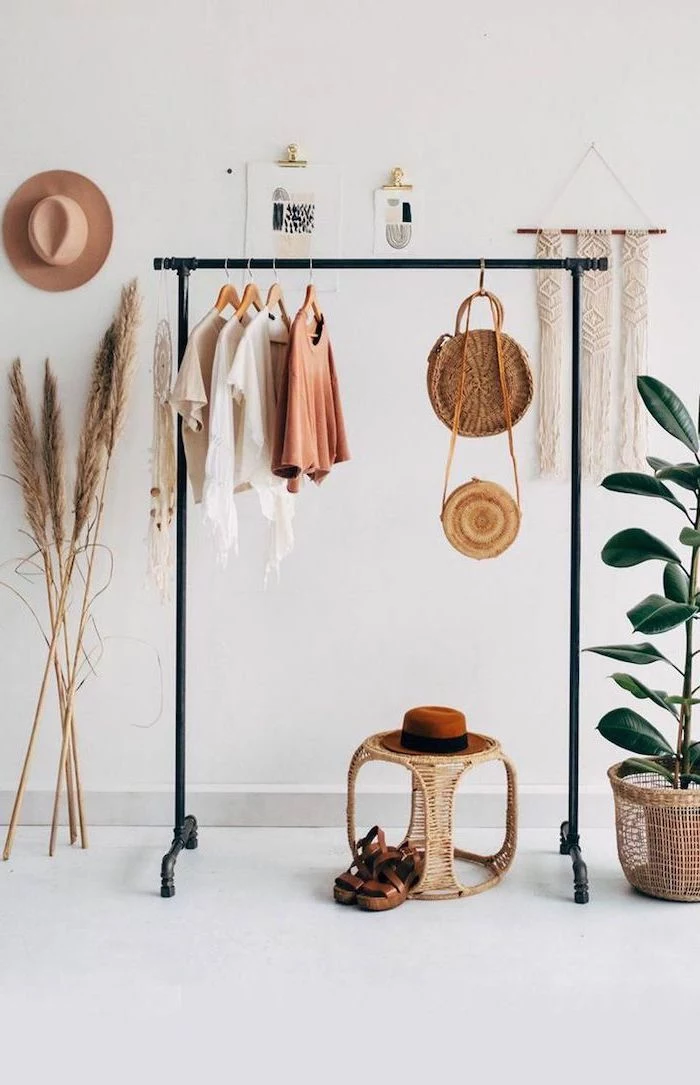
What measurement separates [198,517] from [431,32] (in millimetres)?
1758

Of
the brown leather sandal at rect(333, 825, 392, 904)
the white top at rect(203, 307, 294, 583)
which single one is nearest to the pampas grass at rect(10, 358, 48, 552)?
the white top at rect(203, 307, 294, 583)

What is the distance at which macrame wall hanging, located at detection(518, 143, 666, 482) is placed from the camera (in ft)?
11.7

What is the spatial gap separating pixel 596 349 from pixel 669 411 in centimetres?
63

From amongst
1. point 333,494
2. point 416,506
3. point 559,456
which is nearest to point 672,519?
point 559,456

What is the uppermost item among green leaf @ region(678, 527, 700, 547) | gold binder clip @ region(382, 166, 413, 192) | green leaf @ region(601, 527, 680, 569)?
gold binder clip @ region(382, 166, 413, 192)

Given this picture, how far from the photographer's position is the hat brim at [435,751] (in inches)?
119

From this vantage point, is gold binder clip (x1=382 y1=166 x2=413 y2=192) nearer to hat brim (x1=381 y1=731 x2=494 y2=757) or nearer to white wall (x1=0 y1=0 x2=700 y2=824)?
white wall (x1=0 y1=0 x2=700 y2=824)

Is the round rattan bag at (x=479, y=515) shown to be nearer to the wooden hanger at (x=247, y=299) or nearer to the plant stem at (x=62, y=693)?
the wooden hanger at (x=247, y=299)

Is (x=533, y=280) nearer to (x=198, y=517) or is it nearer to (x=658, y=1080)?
(x=198, y=517)

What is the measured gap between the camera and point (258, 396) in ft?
9.86

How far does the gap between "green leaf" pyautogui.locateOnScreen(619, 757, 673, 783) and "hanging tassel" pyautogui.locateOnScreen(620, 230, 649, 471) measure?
0.99 metres

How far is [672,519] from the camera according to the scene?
11.9 ft

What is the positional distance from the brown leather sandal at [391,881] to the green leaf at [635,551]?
999 mm

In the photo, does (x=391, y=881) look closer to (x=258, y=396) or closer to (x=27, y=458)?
(x=258, y=396)
